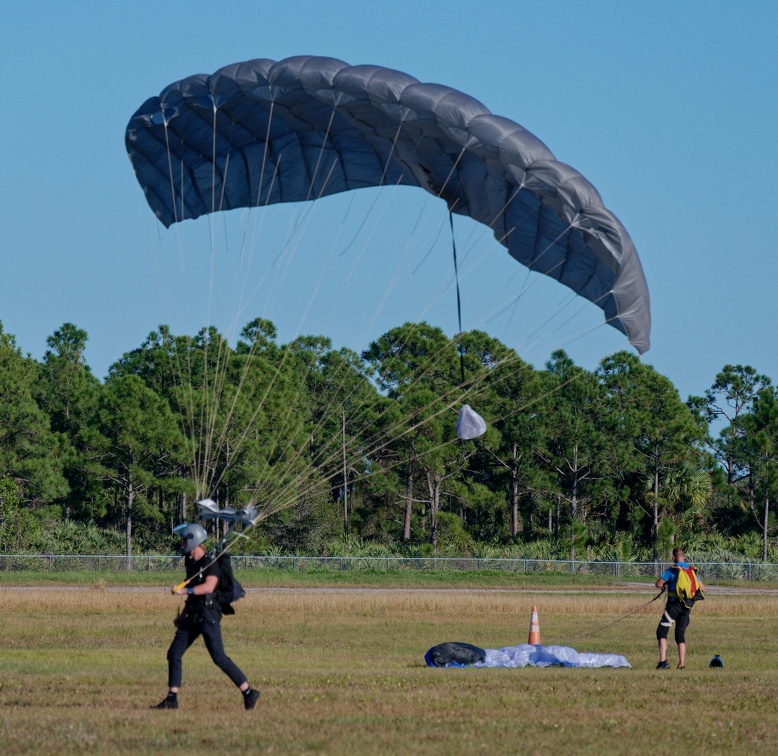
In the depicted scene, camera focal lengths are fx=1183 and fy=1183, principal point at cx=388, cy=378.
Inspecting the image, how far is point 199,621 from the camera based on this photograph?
10789mm

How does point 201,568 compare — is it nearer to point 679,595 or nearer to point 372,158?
point 679,595

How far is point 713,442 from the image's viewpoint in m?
75.2

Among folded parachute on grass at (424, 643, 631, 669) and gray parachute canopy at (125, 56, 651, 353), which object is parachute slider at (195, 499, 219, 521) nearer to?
folded parachute on grass at (424, 643, 631, 669)

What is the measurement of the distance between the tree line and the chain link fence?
548 cm

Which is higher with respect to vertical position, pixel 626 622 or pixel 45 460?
pixel 45 460

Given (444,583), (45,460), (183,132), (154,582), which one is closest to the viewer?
(183,132)

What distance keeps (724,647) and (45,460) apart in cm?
3773

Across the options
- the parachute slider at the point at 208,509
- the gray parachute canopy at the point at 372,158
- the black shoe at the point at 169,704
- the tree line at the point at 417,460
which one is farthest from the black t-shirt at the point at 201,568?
the tree line at the point at 417,460

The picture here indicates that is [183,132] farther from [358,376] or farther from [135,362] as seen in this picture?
[135,362]

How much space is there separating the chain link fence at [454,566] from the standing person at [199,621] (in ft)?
107

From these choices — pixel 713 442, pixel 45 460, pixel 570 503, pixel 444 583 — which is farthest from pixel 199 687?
pixel 713 442

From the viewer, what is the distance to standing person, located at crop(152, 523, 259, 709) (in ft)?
35.0

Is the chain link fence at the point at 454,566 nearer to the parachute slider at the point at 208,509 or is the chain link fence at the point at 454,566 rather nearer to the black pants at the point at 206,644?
the parachute slider at the point at 208,509

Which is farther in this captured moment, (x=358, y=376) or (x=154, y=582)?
(x=358, y=376)
